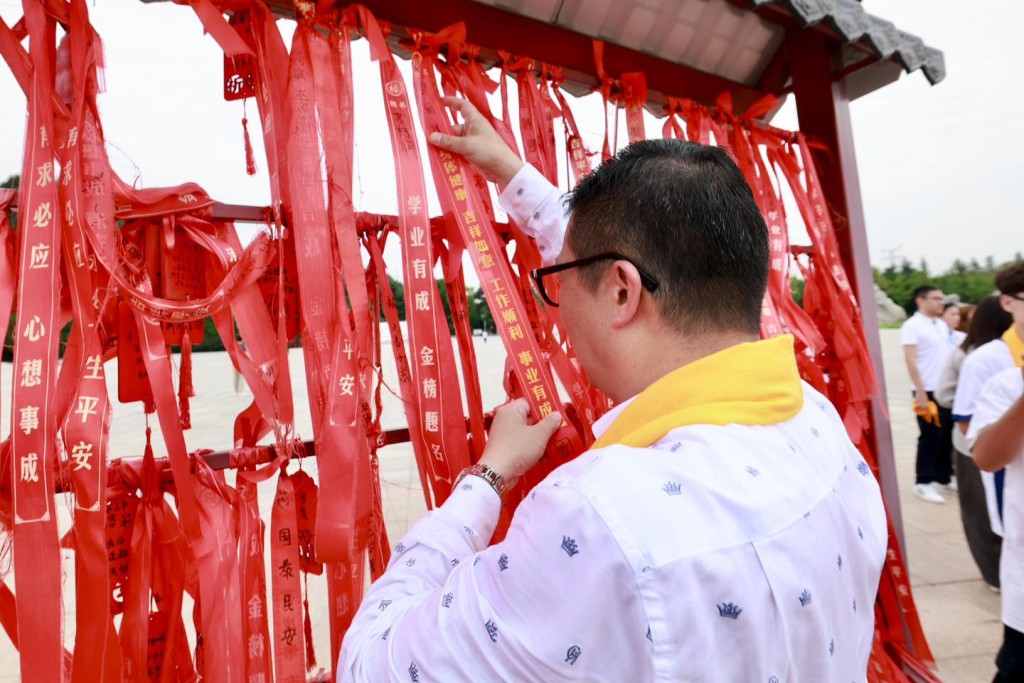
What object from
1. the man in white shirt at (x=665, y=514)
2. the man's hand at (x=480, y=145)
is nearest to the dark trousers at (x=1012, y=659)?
the man in white shirt at (x=665, y=514)

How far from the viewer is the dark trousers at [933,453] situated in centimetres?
422

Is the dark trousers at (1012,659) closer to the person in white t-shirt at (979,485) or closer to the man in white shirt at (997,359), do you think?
the man in white shirt at (997,359)

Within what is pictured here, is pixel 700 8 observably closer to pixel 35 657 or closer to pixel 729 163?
pixel 729 163

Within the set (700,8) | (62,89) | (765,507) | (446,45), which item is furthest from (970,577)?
(62,89)

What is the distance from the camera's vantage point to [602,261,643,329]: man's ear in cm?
78

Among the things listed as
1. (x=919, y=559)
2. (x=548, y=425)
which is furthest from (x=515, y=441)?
(x=919, y=559)

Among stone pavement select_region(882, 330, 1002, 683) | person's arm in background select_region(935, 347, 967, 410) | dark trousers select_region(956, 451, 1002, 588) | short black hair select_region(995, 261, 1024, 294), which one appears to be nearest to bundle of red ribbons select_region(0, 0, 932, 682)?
short black hair select_region(995, 261, 1024, 294)

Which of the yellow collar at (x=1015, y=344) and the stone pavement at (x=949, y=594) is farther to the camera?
the stone pavement at (x=949, y=594)

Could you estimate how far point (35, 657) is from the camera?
0.82m

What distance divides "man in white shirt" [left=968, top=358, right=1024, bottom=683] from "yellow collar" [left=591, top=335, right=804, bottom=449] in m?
1.27

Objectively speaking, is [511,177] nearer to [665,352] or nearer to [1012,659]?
[665,352]

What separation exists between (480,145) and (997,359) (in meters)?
2.02

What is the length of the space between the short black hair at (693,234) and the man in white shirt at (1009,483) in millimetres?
1283

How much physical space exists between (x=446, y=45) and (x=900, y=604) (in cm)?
218
